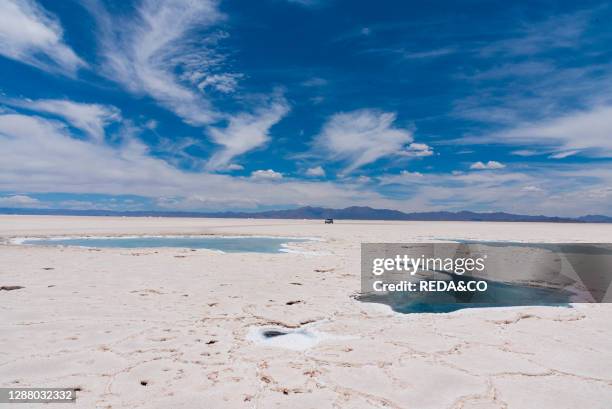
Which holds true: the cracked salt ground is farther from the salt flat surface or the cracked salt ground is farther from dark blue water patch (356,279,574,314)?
dark blue water patch (356,279,574,314)

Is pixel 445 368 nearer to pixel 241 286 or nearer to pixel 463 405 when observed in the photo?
pixel 463 405

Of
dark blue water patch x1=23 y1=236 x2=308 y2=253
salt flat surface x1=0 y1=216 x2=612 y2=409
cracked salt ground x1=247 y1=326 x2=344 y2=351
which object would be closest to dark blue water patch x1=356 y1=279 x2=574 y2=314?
salt flat surface x1=0 y1=216 x2=612 y2=409

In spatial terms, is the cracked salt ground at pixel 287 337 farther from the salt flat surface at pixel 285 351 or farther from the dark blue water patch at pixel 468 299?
the dark blue water patch at pixel 468 299

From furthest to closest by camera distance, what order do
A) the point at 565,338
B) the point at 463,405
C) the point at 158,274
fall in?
the point at 158,274 → the point at 565,338 → the point at 463,405

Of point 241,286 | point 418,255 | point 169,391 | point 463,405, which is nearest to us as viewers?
point 463,405

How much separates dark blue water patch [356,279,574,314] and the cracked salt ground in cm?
221

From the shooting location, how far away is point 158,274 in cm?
965

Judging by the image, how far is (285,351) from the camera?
4586 mm

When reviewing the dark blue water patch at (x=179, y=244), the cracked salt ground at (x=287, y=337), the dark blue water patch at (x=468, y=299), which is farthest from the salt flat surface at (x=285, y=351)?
the dark blue water patch at (x=179, y=244)

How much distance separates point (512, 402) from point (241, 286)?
246 inches

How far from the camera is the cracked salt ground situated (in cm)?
484

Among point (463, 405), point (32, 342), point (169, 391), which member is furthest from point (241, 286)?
point (463, 405)

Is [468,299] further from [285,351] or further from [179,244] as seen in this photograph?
[179,244]

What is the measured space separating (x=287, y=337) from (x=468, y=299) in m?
4.65
